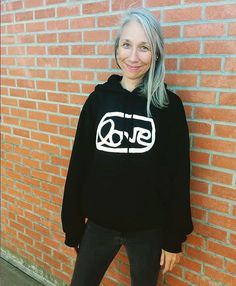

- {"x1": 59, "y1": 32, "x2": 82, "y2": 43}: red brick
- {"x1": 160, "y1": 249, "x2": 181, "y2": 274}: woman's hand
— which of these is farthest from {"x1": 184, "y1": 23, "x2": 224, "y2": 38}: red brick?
{"x1": 160, "y1": 249, "x2": 181, "y2": 274}: woman's hand

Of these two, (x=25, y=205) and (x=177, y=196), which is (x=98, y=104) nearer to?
(x=177, y=196)

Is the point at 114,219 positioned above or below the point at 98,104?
below

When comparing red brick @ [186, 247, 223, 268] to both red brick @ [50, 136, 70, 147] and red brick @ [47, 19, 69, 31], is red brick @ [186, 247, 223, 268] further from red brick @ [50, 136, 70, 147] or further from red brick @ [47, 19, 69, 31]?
red brick @ [47, 19, 69, 31]

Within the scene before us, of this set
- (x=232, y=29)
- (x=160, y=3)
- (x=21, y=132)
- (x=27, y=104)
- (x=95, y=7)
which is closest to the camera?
(x=232, y=29)

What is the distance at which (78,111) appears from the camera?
2518 millimetres

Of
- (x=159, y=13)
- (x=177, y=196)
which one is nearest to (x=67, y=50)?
(x=159, y=13)

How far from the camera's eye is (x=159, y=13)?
1.99m

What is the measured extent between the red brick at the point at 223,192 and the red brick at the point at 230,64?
67 cm

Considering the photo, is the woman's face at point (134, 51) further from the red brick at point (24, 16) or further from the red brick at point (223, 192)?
the red brick at point (24, 16)

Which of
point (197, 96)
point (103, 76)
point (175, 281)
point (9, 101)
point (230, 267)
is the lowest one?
point (175, 281)

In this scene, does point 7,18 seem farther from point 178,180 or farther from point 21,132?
point 178,180

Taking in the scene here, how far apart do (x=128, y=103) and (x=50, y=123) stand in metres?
1.05

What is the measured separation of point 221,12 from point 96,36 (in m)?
0.88

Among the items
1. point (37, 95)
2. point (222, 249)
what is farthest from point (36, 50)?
point (222, 249)
